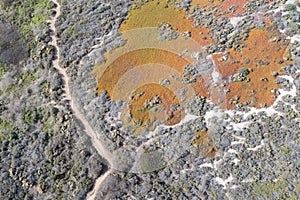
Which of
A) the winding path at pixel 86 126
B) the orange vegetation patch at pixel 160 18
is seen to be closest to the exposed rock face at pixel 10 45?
the winding path at pixel 86 126

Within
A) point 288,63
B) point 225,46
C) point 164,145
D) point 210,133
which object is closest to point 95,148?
point 164,145

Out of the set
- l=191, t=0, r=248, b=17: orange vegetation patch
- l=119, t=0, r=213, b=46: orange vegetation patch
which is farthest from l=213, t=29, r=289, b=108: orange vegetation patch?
l=119, t=0, r=213, b=46: orange vegetation patch

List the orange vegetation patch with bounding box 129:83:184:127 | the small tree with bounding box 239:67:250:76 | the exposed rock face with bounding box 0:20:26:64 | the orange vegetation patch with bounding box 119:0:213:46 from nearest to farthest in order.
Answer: the orange vegetation patch with bounding box 129:83:184:127, the small tree with bounding box 239:67:250:76, the exposed rock face with bounding box 0:20:26:64, the orange vegetation patch with bounding box 119:0:213:46

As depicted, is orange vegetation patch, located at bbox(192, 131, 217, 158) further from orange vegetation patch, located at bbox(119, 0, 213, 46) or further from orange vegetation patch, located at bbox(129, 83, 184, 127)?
orange vegetation patch, located at bbox(119, 0, 213, 46)

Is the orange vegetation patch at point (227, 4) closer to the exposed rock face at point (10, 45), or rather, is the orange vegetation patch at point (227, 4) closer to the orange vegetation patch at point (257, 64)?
the orange vegetation patch at point (257, 64)

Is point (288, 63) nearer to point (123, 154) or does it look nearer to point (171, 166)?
point (171, 166)
